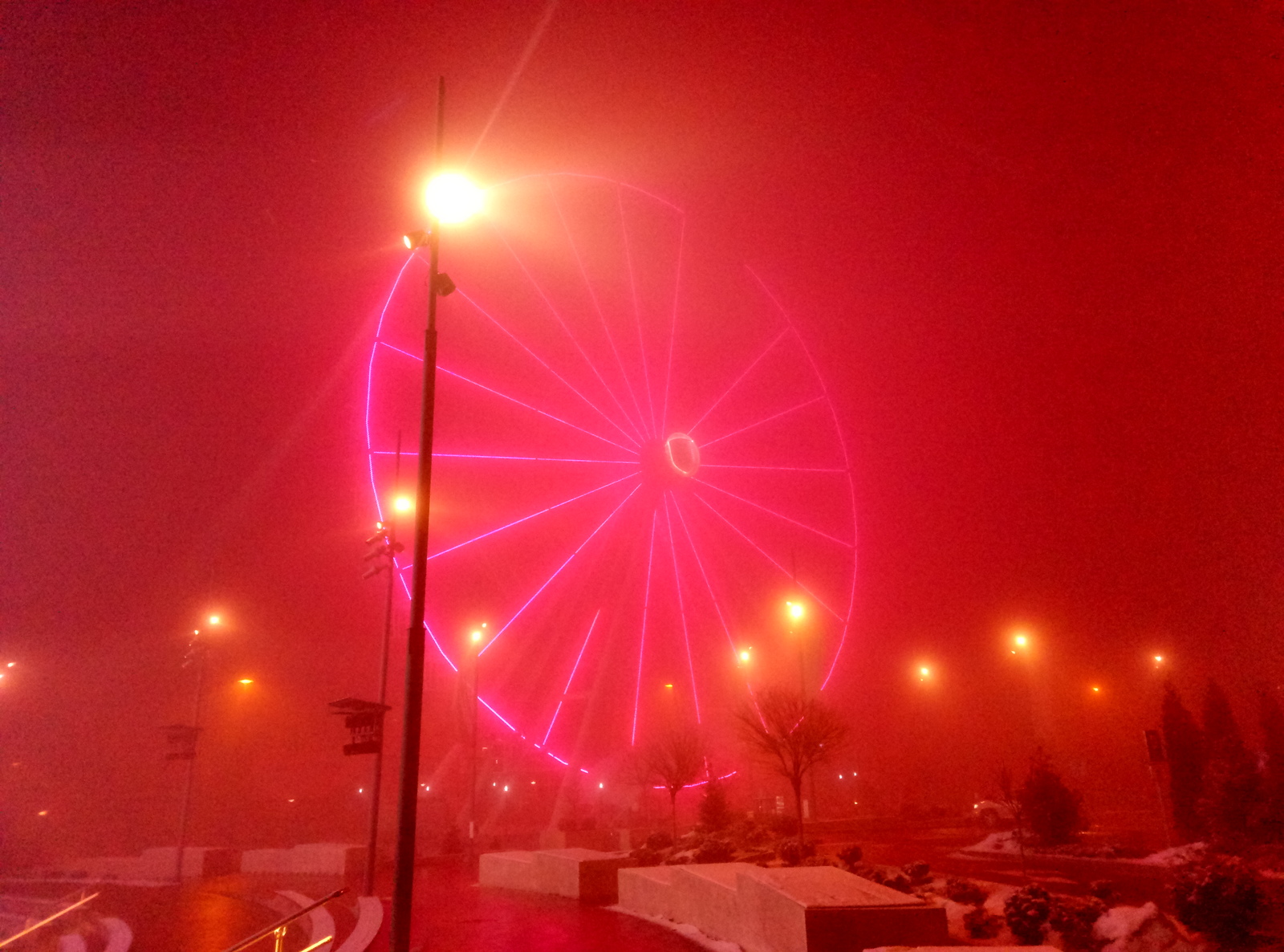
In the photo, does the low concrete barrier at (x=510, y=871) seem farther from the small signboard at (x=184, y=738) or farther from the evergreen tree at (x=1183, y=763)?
the evergreen tree at (x=1183, y=763)

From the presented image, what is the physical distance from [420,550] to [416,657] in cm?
117

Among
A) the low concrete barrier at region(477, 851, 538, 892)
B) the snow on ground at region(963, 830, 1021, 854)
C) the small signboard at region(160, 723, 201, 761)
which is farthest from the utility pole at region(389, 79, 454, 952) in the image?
the small signboard at region(160, 723, 201, 761)

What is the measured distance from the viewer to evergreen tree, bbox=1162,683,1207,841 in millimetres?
28781

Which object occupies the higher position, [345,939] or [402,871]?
[402,871]

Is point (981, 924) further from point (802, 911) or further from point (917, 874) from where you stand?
point (917, 874)

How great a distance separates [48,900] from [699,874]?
1061 inches

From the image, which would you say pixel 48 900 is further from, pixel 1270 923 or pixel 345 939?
pixel 1270 923

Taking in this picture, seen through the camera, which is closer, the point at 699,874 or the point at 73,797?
the point at 699,874

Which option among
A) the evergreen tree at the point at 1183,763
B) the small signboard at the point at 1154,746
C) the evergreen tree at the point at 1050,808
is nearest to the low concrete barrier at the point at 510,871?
the evergreen tree at the point at 1050,808

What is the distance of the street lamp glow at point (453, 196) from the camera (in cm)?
1014

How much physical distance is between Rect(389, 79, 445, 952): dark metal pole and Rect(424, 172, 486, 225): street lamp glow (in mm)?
366

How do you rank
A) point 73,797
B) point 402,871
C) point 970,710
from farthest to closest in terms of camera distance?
point 970,710, point 73,797, point 402,871

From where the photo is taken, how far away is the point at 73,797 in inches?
1841

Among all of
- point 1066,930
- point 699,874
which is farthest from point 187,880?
point 1066,930
